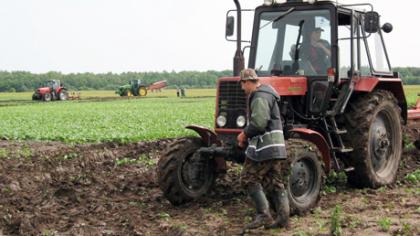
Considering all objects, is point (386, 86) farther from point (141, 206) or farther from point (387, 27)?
point (141, 206)

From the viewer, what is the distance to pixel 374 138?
371 inches

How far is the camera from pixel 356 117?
899 cm

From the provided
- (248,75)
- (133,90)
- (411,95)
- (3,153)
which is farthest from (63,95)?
(248,75)

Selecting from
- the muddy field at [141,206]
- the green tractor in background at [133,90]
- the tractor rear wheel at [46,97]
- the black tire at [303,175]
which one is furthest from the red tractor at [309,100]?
the green tractor in background at [133,90]

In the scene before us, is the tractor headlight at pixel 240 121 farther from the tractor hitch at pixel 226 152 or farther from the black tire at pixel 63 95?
the black tire at pixel 63 95

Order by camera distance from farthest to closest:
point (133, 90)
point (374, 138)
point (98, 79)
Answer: point (98, 79), point (133, 90), point (374, 138)

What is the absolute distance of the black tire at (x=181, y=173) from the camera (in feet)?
27.3

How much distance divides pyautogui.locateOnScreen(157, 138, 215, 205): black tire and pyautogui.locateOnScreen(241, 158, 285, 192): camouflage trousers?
1366 mm

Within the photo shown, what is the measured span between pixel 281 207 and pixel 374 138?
289 cm

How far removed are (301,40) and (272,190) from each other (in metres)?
2.71

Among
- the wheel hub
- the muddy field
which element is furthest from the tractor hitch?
the wheel hub

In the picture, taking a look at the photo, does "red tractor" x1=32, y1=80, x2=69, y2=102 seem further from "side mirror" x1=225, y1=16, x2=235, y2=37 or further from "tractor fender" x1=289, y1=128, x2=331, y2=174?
"tractor fender" x1=289, y1=128, x2=331, y2=174

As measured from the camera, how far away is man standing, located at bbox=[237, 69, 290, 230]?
23.2 ft

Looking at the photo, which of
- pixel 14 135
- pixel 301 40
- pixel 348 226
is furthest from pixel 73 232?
pixel 14 135
